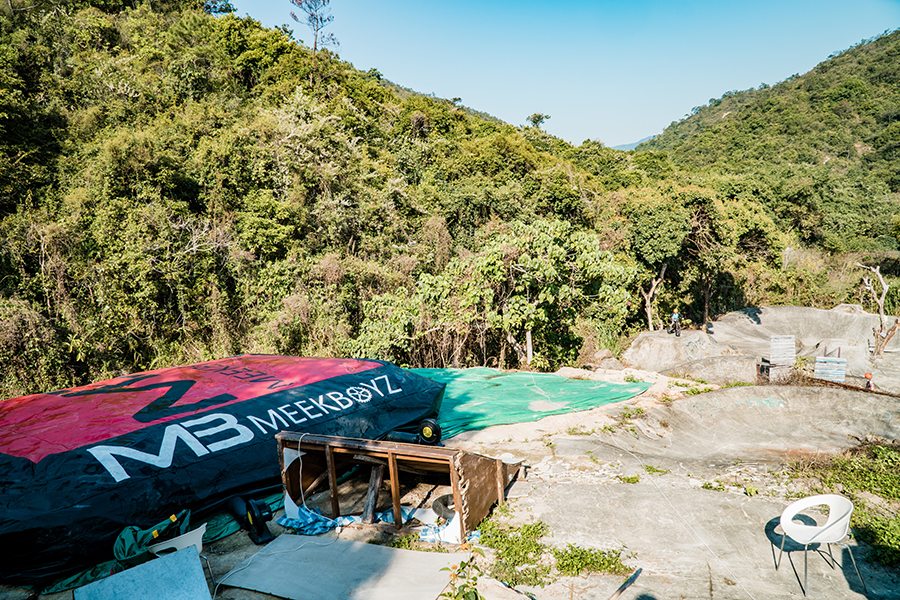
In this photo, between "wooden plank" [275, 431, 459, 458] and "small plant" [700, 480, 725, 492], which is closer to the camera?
"wooden plank" [275, 431, 459, 458]

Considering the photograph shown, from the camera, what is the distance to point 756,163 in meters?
35.8

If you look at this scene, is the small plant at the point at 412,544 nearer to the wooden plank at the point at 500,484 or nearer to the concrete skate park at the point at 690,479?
the concrete skate park at the point at 690,479

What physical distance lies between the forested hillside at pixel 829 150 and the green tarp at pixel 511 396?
20.4m

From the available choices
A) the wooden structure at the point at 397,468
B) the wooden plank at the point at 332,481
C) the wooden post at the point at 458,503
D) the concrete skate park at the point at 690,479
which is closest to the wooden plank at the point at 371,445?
the wooden structure at the point at 397,468

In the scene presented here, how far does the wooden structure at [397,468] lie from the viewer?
4.19 meters

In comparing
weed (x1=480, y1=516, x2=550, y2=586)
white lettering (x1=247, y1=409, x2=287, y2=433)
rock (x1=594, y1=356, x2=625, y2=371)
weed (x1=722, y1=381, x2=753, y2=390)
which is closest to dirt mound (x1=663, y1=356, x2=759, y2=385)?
weed (x1=722, y1=381, x2=753, y2=390)

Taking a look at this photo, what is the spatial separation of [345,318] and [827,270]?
2133 cm

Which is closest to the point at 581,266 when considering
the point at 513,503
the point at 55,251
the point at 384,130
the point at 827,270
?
the point at 513,503

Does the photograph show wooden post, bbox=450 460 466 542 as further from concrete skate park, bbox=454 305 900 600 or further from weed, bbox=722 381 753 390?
weed, bbox=722 381 753 390

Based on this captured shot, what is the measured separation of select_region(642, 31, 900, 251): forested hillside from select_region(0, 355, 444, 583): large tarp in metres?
24.7

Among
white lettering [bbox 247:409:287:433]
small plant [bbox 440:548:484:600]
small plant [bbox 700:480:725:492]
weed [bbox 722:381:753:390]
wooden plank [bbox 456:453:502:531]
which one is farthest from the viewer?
weed [bbox 722:381:753:390]

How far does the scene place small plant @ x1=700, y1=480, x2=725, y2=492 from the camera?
17.5 feet

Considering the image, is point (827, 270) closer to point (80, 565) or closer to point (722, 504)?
point (722, 504)

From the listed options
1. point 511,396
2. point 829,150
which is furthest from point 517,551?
point 829,150
